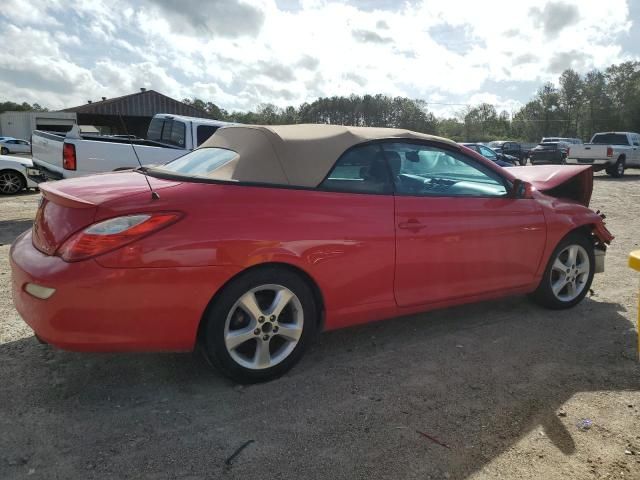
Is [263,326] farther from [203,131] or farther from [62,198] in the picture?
[203,131]

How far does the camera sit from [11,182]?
39.4 feet

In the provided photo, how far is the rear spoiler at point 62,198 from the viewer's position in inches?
103

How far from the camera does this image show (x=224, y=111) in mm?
89438

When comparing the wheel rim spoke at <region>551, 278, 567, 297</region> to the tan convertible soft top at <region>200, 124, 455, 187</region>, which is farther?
the wheel rim spoke at <region>551, 278, 567, 297</region>

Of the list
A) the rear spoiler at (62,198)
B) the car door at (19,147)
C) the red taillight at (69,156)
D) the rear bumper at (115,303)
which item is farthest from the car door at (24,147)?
the rear bumper at (115,303)

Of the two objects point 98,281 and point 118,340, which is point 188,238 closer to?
point 98,281

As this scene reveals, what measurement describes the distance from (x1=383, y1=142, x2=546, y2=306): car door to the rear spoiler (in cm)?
190

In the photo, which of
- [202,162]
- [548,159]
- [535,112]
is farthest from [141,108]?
[535,112]

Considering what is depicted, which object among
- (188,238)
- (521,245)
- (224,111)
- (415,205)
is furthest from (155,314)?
(224,111)

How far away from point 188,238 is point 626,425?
8.31ft

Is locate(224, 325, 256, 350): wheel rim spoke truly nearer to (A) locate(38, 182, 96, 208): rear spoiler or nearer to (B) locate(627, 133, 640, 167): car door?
(A) locate(38, 182, 96, 208): rear spoiler

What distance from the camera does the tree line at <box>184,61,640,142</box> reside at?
70750 mm

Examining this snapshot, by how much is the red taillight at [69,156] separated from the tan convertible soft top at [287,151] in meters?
5.44

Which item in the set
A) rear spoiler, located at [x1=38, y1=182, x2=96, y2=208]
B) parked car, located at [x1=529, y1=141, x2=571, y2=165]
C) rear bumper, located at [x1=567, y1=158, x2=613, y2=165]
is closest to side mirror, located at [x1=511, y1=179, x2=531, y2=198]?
rear spoiler, located at [x1=38, y1=182, x2=96, y2=208]
